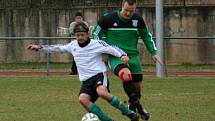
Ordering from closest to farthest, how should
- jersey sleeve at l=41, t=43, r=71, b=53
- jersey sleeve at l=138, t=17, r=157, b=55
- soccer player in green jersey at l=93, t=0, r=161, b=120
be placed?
1. jersey sleeve at l=41, t=43, r=71, b=53
2. soccer player in green jersey at l=93, t=0, r=161, b=120
3. jersey sleeve at l=138, t=17, r=157, b=55

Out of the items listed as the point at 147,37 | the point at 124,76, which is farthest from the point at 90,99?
the point at 147,37

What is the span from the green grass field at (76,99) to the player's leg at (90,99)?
118 centimetres

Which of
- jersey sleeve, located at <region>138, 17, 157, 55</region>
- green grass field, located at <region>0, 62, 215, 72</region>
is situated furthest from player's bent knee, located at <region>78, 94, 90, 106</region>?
green grass field, located at <region>0, 62, 215, 72</region>

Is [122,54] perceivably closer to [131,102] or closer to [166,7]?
[131,102]

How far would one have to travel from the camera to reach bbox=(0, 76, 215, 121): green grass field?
11312mm

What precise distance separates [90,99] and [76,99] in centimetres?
438

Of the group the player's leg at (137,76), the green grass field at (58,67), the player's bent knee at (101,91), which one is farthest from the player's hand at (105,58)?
the green grass field at (58,67)

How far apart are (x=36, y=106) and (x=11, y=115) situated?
4.75 ft

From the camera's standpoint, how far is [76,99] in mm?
14164

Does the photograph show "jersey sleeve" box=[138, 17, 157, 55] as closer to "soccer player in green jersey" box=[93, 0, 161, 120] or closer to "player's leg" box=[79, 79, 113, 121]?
"soccer player in green jersey" box=[93, 0, 161, 120]

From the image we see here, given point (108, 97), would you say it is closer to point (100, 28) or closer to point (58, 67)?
point (100, 28)

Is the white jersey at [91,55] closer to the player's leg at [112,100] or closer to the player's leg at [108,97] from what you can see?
the player's leg at [108,97]

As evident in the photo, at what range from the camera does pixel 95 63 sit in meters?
9.86

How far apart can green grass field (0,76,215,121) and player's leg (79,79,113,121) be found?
46.5 inches
